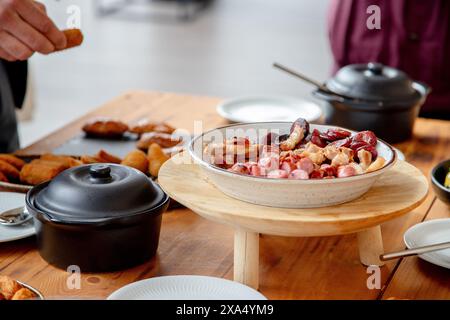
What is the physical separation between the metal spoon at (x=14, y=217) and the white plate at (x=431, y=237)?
2.57 feet

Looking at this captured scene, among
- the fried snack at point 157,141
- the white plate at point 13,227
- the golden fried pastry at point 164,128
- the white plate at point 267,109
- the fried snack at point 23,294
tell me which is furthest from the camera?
the white plate at point 267,109

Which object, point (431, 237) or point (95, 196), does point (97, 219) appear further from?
point (431, 237)

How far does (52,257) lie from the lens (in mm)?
1343

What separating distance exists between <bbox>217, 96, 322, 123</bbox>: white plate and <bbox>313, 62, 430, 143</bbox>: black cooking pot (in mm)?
173

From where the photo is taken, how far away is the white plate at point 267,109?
7.57ft

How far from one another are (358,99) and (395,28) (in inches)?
33.3

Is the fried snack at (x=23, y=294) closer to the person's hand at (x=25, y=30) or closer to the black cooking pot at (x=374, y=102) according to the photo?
the person's hand at (x=25, y=30)

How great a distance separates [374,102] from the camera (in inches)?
80.5

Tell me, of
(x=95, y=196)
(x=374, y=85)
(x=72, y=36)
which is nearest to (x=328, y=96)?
(x=374, y=85)

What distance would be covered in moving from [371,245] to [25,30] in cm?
97

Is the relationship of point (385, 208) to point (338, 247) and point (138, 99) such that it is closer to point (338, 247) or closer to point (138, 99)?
point (338, 247)

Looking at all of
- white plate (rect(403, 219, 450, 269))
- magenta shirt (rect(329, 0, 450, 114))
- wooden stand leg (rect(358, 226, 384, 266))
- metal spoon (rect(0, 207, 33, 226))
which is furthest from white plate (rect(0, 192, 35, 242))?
magenta shirt (rect(329, 0, 450, 114))

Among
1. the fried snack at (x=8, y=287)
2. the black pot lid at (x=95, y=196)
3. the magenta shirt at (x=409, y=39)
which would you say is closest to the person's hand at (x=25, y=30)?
the black pot lid at (x=95, y=196)

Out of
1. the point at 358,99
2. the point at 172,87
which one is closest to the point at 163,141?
the point at 358,99
